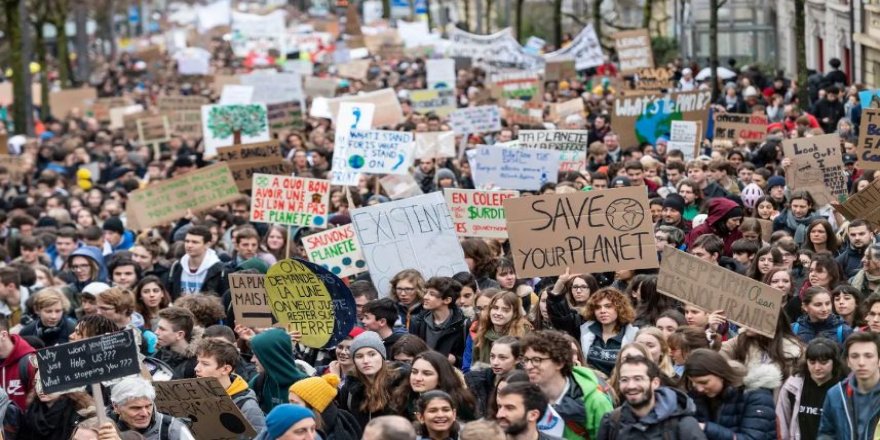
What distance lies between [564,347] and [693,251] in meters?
4.11

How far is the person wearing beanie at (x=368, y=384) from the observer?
9188 mm

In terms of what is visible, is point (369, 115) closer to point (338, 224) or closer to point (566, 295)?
point (338, 224)

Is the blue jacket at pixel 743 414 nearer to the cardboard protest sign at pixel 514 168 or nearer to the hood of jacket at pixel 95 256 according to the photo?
the hood of jacket at pixel 95 256

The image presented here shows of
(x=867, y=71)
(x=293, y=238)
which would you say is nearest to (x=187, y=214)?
(x=293, y=238)

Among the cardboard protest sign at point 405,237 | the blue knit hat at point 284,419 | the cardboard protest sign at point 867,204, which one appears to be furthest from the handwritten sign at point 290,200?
the blue knit hat at point 284,419

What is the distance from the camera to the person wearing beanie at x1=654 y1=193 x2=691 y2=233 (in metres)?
14.2

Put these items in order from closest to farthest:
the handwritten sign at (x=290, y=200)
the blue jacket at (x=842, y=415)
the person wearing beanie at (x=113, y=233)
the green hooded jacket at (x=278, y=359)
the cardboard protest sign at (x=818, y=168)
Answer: the blue jacket at (x=842, y=415), the green hooded jacket at (x=278, y=359), the cardboard protest sign at (x=818, y=168), the handwritten sign at (x=290, y=200), the person wearing beanie at (x=113, y=233)

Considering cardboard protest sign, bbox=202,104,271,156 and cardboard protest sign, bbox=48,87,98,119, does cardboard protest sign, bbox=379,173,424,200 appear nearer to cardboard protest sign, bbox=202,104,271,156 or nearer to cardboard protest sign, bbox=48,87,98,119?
cardboard protest sign, bbox=202,104,271,156

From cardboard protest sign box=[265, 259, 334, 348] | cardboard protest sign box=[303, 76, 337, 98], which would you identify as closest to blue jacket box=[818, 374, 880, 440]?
cardboard protest sign box=[265, 259, 334, 348]

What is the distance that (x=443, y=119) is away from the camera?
29.3m

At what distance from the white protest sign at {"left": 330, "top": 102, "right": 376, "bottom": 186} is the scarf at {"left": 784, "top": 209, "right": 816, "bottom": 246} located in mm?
5352

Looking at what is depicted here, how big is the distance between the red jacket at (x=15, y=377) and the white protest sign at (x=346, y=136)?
8.16m

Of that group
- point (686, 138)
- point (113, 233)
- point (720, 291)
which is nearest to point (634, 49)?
point (686, 138)

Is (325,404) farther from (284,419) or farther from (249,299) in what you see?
(249,299)
